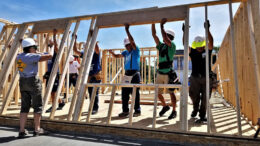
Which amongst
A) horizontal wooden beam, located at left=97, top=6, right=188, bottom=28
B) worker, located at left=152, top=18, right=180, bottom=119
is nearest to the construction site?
horizontal wooden beam, located at left=97, top=6, right=188, bottom=28

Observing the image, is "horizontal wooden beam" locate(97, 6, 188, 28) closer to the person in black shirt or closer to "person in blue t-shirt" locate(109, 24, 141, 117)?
"person in blue t-shirt" locate(109, 24, 141, 117)

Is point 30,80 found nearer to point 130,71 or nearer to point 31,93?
point 31,93

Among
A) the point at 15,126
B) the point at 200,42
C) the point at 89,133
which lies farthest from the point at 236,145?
the point at 15,126

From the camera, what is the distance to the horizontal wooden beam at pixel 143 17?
11.6ft

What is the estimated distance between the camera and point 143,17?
384cm

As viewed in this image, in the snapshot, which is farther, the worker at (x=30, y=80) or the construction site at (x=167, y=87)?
the worker at (x=30, y=80)

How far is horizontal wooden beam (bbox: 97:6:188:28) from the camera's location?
3545 millimetres

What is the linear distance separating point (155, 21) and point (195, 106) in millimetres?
1900

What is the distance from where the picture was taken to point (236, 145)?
261cm

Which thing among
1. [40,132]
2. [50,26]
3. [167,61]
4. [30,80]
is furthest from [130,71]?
[50,26]

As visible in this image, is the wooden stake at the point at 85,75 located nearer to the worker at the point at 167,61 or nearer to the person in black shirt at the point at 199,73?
the worker at the point at 167,61

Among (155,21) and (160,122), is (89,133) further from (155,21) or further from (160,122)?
(155,21)

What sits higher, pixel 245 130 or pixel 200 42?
pixel 200 42

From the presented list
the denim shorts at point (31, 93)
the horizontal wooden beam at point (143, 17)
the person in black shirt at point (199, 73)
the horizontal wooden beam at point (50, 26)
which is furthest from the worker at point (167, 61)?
the denim shorts at point (31, 93)
